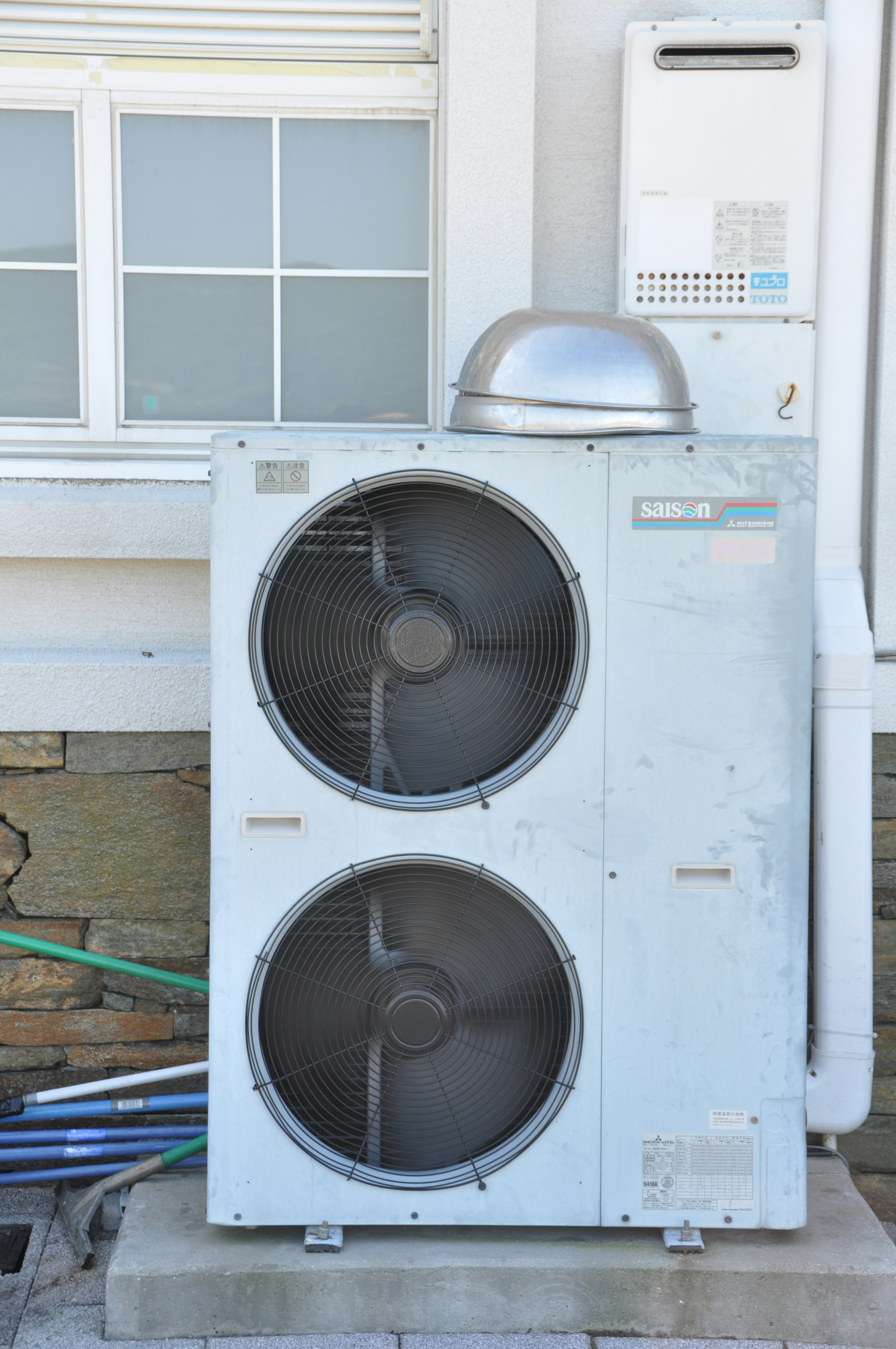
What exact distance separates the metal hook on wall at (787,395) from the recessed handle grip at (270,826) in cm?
164

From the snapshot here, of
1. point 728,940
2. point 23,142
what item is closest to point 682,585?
point 728,940

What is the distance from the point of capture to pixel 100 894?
114 inches

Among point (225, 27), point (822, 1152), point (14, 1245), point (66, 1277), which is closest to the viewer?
point (66, 1277)

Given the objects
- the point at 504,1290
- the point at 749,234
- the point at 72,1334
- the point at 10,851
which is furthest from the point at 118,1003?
the point at 749,234

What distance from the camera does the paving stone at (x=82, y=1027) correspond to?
291 centimetres

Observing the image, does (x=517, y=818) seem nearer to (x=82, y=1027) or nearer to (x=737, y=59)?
(x=82, y=1027)

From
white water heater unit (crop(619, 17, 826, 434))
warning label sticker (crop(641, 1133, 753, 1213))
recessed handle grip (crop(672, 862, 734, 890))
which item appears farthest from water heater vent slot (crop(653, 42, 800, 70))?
warning label sticker (crop(641, 1133, 753, 1213))

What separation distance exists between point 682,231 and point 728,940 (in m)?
1.73

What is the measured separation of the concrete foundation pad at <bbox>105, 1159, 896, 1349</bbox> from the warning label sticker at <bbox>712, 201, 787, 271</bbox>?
2.28 meters

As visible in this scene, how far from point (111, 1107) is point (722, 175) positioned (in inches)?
110

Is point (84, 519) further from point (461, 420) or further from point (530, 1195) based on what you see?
point (530, 1195)

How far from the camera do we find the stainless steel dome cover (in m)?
2.07

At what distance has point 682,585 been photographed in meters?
2.10

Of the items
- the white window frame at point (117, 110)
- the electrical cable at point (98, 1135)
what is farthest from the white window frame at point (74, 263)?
the electrical cable at point (98, 1135)
